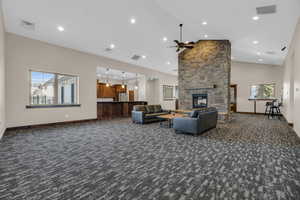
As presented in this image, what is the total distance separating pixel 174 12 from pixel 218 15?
141 cm

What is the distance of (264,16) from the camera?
168 inches

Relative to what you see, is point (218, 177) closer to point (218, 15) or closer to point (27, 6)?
point (218, 15)

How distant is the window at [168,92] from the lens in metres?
12.5

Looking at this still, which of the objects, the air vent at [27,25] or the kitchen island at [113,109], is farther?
the kitchen island at [113,109]

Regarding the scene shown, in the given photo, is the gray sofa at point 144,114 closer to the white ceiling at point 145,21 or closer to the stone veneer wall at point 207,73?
the stone veneer wall at point 207,73

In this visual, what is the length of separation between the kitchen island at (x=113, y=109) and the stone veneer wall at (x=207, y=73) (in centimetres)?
348

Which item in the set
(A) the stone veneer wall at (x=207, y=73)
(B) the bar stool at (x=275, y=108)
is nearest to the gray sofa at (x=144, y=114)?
(A) the stone veneer wall at (x=207, y=73)

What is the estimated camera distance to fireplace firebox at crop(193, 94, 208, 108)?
25.1ft

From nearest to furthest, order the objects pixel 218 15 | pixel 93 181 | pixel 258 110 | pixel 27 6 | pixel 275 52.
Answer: pixel 93 181, pixel 27 6, pixel 218 15, pixel 275 52, pixel 258 110

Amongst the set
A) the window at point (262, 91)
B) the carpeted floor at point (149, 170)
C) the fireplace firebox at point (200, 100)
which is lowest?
the carpeted floor at point (149, 170)

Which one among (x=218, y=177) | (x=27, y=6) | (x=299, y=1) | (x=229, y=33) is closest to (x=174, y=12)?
(x=229, y=33)

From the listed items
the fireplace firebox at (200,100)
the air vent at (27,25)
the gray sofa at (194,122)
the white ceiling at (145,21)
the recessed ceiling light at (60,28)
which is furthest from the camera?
the fireplace firebox at (200,100)

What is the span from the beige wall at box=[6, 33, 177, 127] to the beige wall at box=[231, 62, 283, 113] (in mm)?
9204

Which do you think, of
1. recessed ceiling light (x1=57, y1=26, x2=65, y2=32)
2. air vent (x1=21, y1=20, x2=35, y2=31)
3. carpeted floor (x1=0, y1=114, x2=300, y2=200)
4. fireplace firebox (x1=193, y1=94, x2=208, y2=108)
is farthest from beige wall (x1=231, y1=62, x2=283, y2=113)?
air vent (x1=21, y1=20, x2=35, y2=31)
